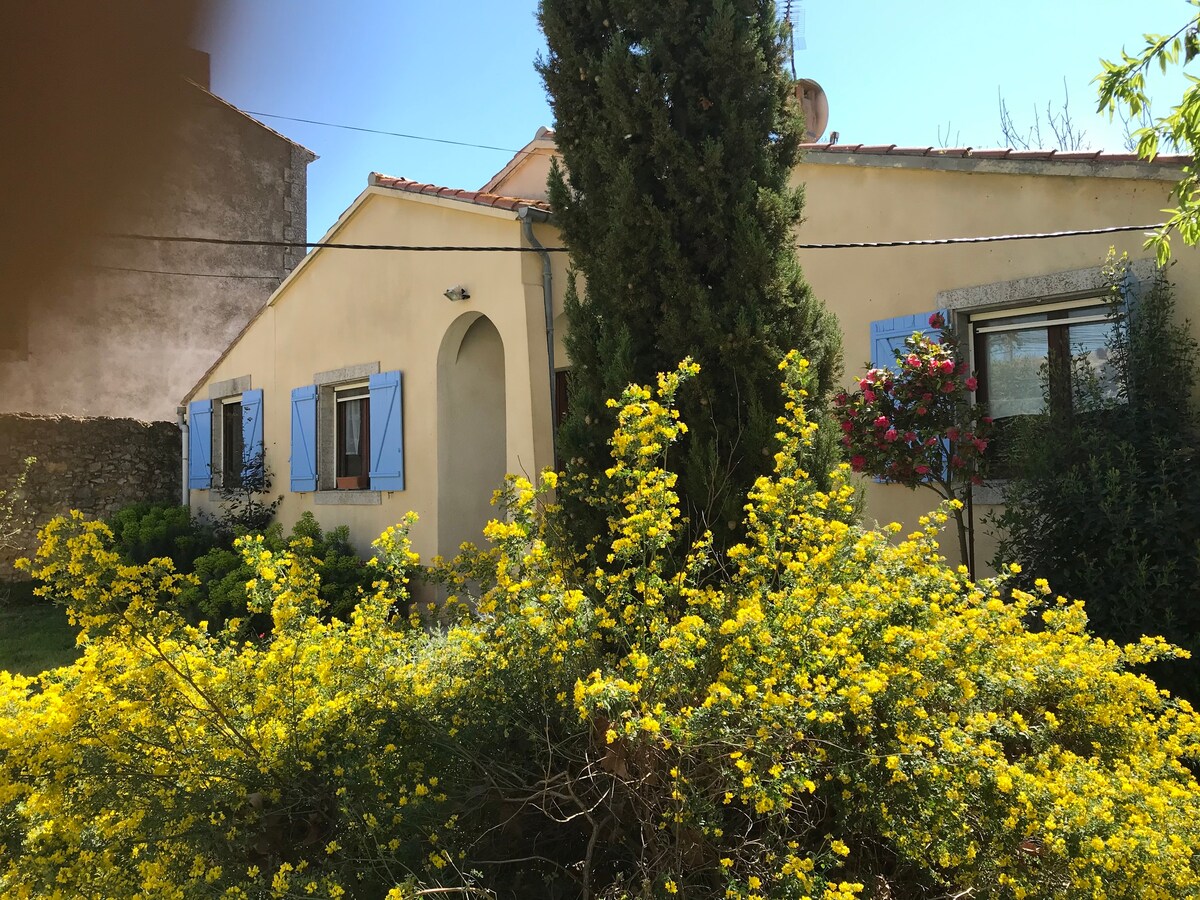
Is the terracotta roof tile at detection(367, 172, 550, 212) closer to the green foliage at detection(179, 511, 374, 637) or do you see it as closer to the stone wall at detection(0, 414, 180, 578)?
the green foliage at detection(179, 511, 374, 637)

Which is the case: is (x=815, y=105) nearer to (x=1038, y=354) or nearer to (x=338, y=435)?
(x=1038, y=354)

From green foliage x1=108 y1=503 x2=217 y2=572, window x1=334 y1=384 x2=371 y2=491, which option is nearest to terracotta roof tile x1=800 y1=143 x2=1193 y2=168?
window x1=334 y1=384 x2=371 y2=491

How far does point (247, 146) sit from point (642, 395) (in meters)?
2.61

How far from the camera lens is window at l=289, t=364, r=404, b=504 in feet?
30.6

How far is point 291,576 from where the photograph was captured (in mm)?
3479

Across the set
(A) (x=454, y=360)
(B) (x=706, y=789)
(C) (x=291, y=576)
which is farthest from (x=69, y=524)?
(A) (x=454, y=360)

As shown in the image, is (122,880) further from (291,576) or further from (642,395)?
(642,395)

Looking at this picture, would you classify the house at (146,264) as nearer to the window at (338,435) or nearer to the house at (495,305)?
the house at (495,305)

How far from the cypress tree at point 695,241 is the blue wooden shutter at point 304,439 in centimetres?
619

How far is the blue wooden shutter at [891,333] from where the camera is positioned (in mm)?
6180

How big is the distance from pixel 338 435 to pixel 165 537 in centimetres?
283

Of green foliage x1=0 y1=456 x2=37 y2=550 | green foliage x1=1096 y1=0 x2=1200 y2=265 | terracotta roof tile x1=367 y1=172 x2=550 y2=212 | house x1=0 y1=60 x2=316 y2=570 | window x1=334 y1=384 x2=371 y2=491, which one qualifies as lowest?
green foliage x1=0 y1=456 x2=37 y2=550

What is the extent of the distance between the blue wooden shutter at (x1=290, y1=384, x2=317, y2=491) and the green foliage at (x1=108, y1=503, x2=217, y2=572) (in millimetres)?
1601

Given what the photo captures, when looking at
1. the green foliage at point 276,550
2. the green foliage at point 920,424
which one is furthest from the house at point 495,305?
Result: the green foliage at point 920,424
